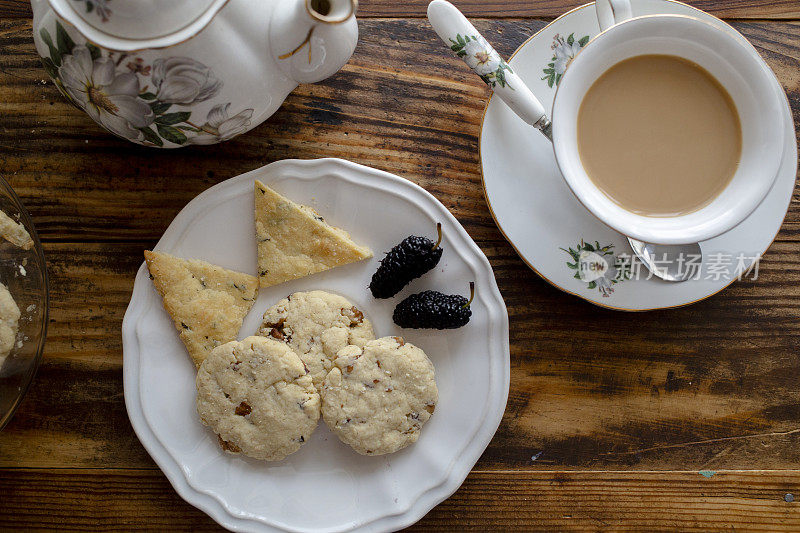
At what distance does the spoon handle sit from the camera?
3.39ft

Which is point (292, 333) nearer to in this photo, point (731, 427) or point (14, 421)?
point (14, 421)

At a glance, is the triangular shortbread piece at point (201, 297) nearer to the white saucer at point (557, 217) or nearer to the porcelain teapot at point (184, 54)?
the porcelain teapot at point (184, 54)

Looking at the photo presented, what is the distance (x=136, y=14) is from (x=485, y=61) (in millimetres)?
560

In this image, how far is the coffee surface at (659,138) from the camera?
1.00m

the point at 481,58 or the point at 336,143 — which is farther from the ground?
the point at 481,58

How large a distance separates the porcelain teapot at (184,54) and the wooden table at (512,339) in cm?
27

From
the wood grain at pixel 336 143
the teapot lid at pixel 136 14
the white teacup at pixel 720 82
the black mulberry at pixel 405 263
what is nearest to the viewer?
the teapot lid at pixel 136 14

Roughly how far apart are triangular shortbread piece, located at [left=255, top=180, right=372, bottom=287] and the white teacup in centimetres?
42

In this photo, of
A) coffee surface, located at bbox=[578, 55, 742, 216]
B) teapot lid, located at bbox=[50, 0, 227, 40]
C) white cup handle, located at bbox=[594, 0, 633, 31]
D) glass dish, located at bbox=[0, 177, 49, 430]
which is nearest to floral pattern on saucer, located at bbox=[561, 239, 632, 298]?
coffee surface, located at bbox=[578, 55, 742, 216]

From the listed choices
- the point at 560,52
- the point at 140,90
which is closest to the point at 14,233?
the point at 140,90

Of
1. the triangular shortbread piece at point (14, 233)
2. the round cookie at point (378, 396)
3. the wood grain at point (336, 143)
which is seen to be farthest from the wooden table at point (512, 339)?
the round cookie at point (378, 396)

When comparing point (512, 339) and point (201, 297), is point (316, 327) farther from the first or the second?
point (512, 339)

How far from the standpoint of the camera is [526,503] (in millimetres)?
1211

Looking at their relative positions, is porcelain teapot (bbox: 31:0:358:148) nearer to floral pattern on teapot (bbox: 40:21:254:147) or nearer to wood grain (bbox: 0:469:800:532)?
floral pattern on teapot (bbox: 40:21:254:147)
